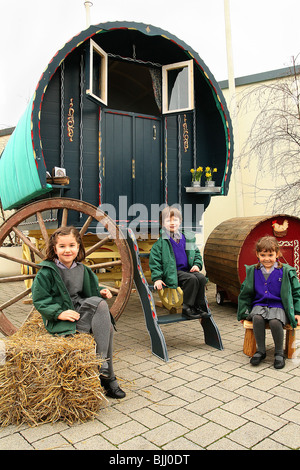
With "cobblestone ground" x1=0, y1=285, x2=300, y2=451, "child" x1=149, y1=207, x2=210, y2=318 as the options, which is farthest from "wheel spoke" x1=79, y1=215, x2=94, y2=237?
"cobblestone ground" x1=0, y1=285, x2=300, y2=451

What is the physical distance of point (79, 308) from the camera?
2.95 metres

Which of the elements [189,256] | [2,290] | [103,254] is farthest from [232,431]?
[2,290]

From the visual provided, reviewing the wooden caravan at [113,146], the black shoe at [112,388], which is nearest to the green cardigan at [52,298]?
the black shoe at [112,388]

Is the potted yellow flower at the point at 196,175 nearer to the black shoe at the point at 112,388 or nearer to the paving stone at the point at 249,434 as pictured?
the black shoe at the point at 112,388

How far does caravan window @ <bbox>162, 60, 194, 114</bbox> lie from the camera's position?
5000 millimetres

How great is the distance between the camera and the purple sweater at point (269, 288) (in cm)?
358

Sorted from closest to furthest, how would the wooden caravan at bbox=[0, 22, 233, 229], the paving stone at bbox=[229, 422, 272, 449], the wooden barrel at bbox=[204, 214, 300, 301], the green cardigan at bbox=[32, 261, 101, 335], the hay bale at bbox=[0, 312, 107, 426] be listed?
the paving stone at bbox=[229, 422, 272, 449], the hay bale at bbox=[0, 312, 107, 426], the green cardigan at bbox=[32, 261, 101, 335], the wooden caravan at bbox=[0, 22, 233, 229], the wooden barrel at bbox=[204, 214, 300, 301]

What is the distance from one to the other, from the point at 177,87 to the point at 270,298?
10.00ft

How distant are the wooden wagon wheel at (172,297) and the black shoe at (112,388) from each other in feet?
4.41

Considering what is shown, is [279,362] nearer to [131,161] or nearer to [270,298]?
[270,298]

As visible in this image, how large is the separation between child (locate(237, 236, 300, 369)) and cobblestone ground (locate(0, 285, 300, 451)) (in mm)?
260

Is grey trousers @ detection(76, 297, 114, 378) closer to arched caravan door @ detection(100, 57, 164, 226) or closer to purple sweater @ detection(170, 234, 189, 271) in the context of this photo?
purple sweater @ detection(170, 234, 189, 271)

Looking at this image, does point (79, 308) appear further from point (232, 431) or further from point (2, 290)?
point (2, 290)
